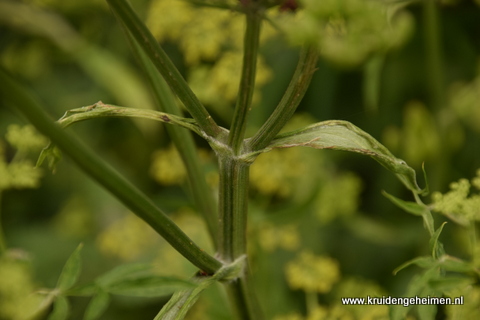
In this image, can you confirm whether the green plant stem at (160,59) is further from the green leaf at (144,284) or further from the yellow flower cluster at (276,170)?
the yellow flower cluster at (276,170)

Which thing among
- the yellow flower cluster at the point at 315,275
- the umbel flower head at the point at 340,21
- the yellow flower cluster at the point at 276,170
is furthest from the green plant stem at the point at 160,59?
the yellow flower cluster at the point at 276,170

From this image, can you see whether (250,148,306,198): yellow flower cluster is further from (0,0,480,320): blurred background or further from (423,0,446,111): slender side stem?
(423,0,446,111): slender side stem

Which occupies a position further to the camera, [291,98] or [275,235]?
[275,235]

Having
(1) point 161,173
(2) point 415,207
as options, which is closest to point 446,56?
(1) point 161,173

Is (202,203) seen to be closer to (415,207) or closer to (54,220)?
(415,207)

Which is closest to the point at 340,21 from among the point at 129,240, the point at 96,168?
the point at 96,168

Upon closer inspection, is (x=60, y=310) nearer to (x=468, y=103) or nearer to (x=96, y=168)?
(x=96, y=168)

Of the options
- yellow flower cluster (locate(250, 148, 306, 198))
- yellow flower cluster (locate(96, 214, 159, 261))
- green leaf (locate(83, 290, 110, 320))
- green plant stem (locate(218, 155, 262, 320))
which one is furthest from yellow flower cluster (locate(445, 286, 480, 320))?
yellow flower cluster (locate(96, 214, 159, 261))
